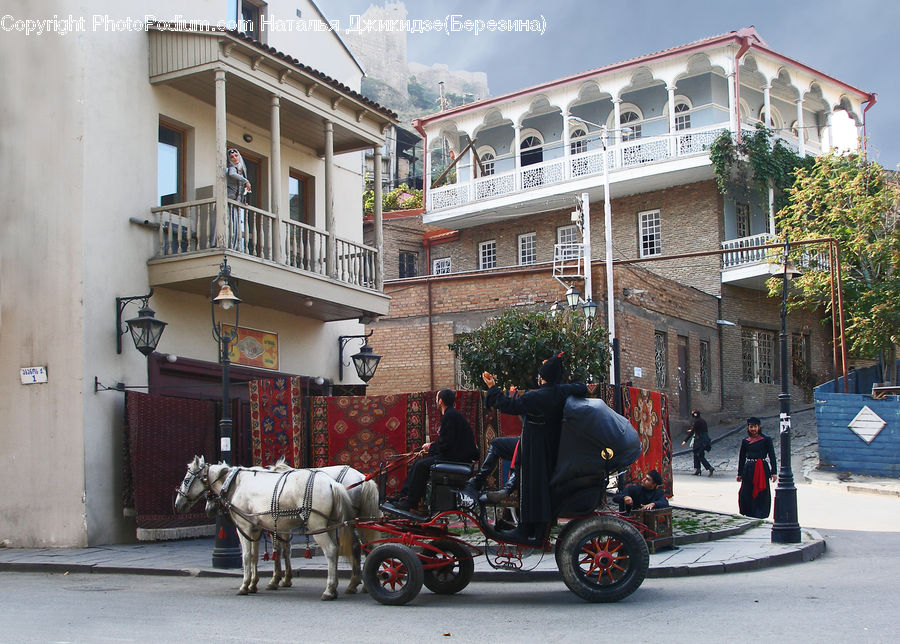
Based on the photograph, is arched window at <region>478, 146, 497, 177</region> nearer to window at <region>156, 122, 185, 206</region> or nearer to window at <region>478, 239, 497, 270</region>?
window at <region>478, 239, 497, 270</region>

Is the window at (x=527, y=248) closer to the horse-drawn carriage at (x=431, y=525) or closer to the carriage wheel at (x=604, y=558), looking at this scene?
the horse-drawn carriage at (x=431, y=525)

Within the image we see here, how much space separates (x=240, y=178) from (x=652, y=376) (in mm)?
17444

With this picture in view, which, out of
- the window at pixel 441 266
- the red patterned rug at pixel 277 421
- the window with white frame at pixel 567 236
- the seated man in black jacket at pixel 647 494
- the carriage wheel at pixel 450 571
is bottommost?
the carriage wheel at pixel 450 571

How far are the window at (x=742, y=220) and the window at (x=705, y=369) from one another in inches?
178

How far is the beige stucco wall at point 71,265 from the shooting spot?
14.6m

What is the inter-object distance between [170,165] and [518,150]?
78.3ft

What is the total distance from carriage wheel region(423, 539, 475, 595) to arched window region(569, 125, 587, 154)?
30.3 metres

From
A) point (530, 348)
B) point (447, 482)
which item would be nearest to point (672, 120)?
point (530, 348)

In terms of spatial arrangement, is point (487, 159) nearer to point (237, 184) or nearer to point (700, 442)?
point (700, 442)

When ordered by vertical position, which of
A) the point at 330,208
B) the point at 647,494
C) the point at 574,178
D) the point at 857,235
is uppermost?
the point at 574,178

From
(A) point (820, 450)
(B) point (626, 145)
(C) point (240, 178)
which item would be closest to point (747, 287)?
(B) point (626, 145)

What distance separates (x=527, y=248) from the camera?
39.0 meters

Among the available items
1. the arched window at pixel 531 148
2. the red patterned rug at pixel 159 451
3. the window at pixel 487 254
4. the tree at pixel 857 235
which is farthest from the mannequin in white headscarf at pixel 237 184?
the arched window at pixel 531 148

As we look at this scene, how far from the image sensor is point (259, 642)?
7.45 metres
